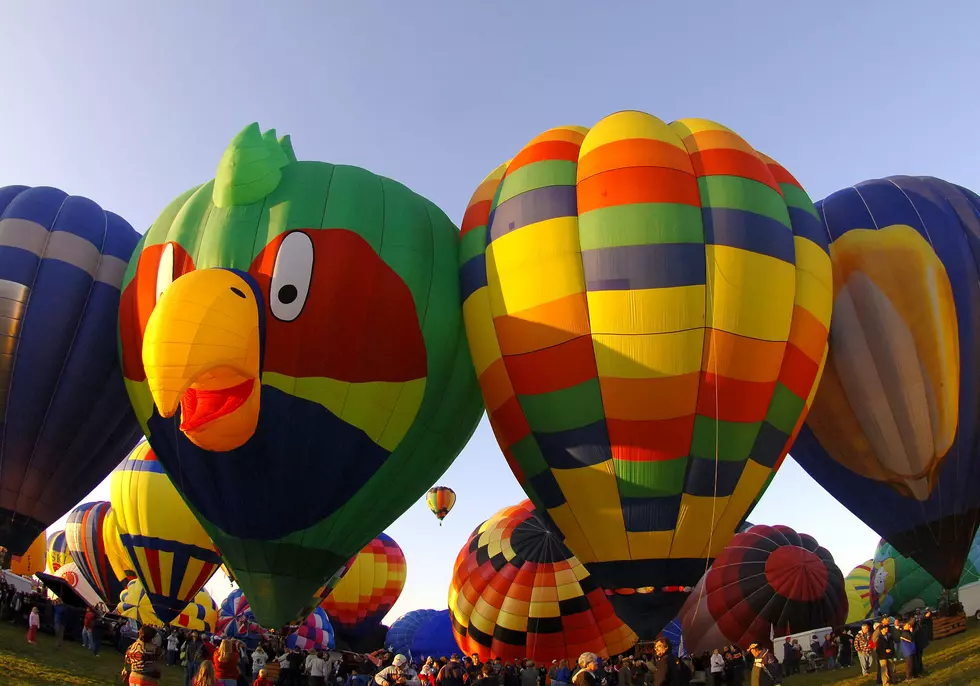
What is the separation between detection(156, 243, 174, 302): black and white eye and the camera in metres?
9.83

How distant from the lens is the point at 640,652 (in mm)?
8938

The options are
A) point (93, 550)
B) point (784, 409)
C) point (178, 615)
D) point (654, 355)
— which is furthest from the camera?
point (93, 550)

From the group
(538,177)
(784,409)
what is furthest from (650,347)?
(538,177)

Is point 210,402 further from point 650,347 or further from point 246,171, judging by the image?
point 650,347

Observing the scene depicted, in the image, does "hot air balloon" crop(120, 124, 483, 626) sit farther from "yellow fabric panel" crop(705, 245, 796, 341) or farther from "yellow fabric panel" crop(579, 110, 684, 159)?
"yellow fabric panel" crop(705, 245, 796, 341)

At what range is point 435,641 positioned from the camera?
23922 millimetres

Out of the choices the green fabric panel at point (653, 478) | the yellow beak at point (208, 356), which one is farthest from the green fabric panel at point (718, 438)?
the yellow beak at point (208, 356)

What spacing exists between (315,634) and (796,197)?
21.2 metres

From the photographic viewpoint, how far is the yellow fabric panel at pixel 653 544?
27.7 ft

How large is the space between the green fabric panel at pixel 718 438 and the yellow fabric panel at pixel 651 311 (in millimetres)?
1013

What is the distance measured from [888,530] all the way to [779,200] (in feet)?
20.3

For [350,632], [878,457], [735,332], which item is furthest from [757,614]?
[350,632]

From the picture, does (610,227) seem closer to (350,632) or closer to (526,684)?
(526,684)

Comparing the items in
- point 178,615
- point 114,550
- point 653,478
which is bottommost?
point 178,615
